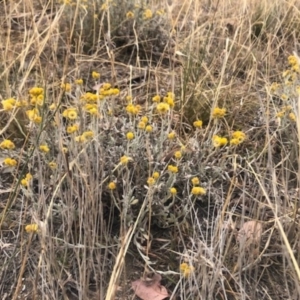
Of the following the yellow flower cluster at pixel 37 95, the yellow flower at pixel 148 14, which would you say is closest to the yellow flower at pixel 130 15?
the yellow flower at pixel 148 14

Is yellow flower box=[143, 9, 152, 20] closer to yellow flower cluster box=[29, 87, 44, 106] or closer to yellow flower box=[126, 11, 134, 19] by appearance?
yellow flower box=[126, 11, 134, 19]

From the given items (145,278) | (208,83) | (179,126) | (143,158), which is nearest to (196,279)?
(145,278)

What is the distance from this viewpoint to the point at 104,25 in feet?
7.26

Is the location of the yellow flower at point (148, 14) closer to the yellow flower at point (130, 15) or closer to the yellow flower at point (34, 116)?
the yellow flower at point (130, 15)

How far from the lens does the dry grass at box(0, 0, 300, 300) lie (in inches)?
46.1

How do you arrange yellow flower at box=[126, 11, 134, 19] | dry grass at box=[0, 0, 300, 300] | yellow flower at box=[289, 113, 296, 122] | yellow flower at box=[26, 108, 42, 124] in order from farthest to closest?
1. yellow flower at box=[126, 11, 134, 19]
2. yellow flower at box=[289, 113, 296, 122]
3. yellow flower at box=[26, 108, 42, 124]
4. dry grass at box=[0, 0, 300, 300]

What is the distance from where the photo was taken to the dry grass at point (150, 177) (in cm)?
117

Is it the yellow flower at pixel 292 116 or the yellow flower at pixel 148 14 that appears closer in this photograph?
the yellow flower at pixel 292 116

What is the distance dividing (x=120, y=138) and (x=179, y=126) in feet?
0.77

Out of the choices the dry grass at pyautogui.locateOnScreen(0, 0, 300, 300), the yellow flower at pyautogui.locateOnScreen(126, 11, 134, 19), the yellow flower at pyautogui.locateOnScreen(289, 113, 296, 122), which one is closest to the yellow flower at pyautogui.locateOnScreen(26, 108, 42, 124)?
the dry grass at pyautogui.locateOnScreen(0, 0, 300, 300)

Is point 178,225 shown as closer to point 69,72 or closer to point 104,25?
point 69,72

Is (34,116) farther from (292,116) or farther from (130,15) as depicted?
(130,15)

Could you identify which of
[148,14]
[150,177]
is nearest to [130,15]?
[148,14]

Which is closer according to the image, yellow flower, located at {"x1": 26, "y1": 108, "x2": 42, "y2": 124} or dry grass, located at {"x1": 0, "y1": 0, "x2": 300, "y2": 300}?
dry grass, located at {"x1": 0, "y1": 0, "x2": 300, "y2": 300}
